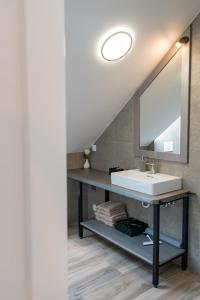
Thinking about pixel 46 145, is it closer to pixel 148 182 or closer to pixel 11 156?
pixel 11 156

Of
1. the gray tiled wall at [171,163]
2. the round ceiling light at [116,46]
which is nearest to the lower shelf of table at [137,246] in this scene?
the gray tiled wall at [171,163]

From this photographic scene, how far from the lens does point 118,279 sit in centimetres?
254

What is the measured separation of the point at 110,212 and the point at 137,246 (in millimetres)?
594

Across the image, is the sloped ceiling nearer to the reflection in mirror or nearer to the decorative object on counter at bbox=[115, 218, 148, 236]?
the reflection in mirror

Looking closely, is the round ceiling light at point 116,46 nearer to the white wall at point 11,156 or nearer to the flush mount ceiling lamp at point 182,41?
the flush mount ceiling lamp at point 182,41

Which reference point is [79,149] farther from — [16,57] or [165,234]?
[16,57]

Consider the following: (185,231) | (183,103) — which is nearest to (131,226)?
(185,231)

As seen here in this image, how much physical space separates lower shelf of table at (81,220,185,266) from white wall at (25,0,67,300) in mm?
2115

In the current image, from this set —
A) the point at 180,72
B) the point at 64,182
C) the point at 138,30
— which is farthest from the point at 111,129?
the point at 64,182

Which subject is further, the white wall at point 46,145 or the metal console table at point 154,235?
the metal console table at point 154,235

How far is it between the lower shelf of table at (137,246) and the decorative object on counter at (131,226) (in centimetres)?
4

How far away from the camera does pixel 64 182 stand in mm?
545

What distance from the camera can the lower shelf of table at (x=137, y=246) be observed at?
2514mm

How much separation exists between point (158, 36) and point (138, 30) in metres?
0.26
